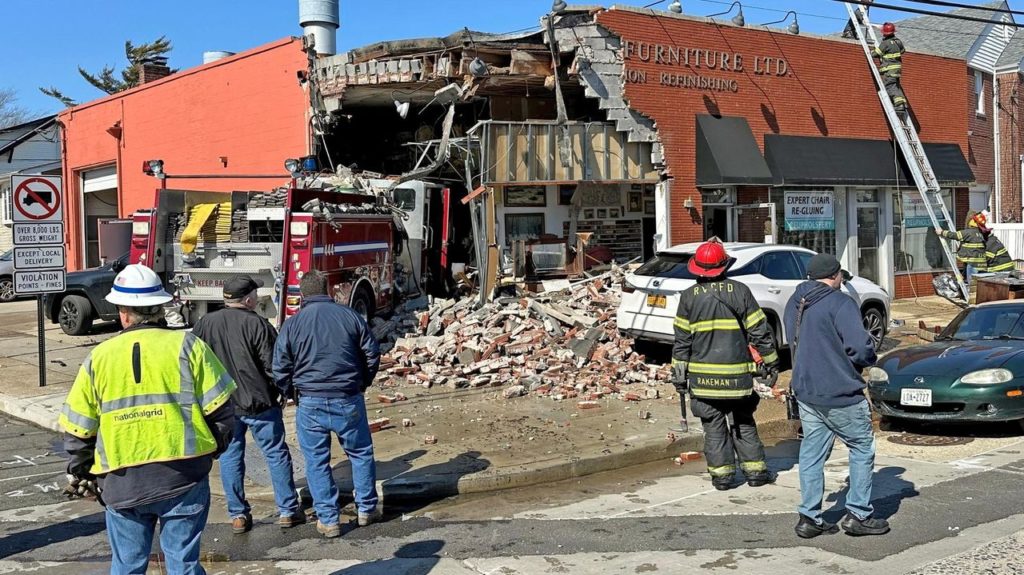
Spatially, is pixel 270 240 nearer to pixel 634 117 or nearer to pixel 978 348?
pixel 634 117

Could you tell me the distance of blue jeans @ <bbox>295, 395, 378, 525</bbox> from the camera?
636 cm

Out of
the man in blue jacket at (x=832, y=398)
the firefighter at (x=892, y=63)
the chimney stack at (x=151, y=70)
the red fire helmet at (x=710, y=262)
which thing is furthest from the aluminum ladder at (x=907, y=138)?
the chimney stack at (x=151, y=70)

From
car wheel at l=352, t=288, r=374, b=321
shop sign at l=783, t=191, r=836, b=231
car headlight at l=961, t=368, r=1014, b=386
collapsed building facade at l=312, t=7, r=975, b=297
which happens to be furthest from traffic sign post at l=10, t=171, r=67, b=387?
shop sign at l=783, t=191, r=836, b=231

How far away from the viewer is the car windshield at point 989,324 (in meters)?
9.89

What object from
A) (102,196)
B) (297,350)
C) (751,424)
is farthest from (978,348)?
(102,196)

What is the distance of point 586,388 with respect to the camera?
11.1 metres

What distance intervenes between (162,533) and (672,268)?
8867 millimetres

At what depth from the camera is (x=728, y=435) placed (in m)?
7.14

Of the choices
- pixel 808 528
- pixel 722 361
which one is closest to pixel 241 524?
pixel 722 361

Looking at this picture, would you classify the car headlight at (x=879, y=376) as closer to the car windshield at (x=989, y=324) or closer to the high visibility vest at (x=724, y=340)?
the car windshield at (x=989, y=324)

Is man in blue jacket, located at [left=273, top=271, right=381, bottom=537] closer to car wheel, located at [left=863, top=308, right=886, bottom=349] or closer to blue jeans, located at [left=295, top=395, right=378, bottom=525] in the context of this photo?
blue jeans, located at [left=295, top=395, right=378, bottom=525]

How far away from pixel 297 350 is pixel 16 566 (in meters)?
2.21

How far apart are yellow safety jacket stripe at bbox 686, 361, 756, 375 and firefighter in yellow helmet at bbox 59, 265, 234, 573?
13.1 ft

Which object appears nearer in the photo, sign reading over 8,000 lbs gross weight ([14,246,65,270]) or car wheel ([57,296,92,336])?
sign reading over 8,000 lbs gross weight ([14,246,65,270])
